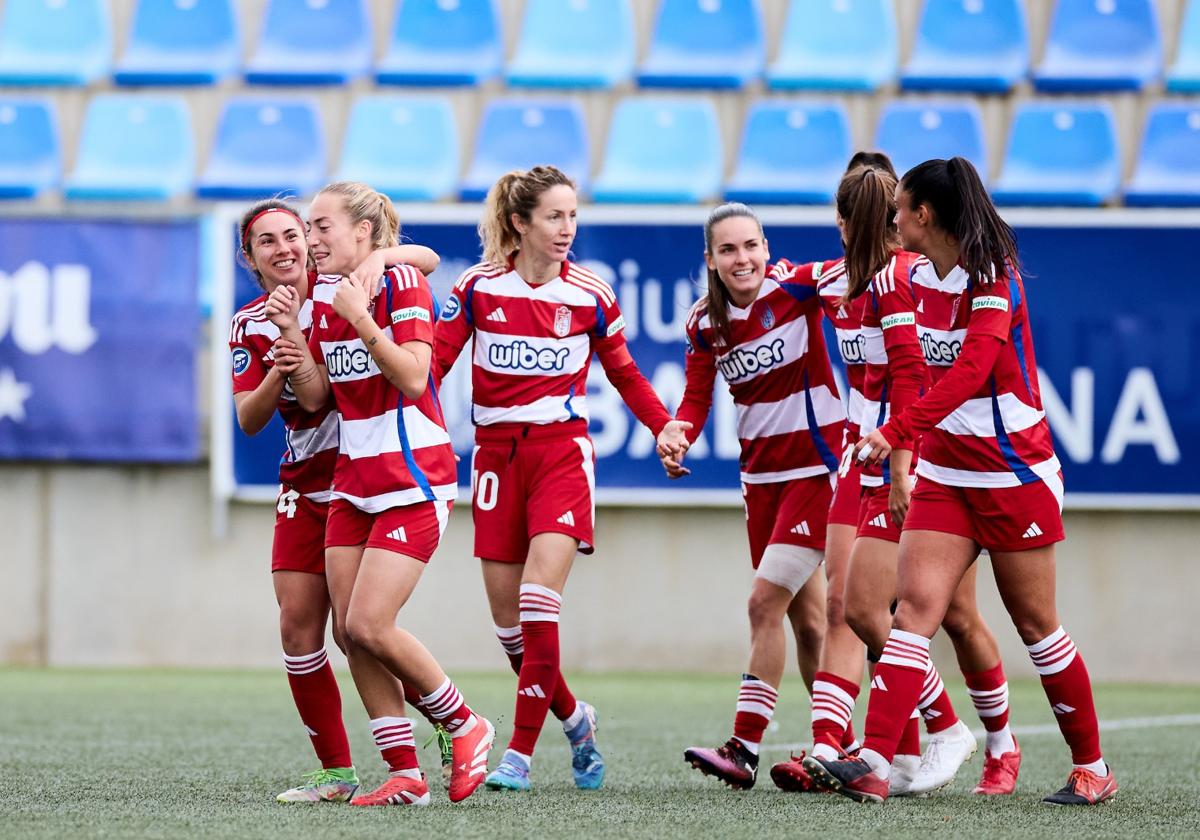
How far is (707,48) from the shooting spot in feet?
34.4

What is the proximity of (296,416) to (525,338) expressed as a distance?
0.68m

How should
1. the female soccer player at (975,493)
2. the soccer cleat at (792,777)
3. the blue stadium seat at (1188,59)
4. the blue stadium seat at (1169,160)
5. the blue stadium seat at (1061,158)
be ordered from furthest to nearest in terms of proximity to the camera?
the blue stadium seat at (1188,59)
the blue stadium seat at (1061,158)
the blue stadium seat at (1169,160)
the soccer cleat at (792,777)
the female soccer player at (975,493)

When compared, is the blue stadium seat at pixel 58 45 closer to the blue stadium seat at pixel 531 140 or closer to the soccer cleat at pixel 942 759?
the blue stadium seat at pixel 531 140

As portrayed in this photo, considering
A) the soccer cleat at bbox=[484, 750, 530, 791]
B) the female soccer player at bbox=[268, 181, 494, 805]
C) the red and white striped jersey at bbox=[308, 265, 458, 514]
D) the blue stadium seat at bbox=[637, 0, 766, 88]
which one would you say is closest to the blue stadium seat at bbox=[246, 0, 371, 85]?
the blue stadium seat at bbox=[637, 0, 766, 88]

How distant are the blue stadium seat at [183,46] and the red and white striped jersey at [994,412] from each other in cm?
740

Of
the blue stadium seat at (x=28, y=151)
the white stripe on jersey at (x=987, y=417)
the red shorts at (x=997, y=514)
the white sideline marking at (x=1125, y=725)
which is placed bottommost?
the white sideline marking at (x=1125, y=725)

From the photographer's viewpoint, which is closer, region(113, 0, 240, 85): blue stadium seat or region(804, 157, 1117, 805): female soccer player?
region(804, 157, 1117, 805): female soccer player

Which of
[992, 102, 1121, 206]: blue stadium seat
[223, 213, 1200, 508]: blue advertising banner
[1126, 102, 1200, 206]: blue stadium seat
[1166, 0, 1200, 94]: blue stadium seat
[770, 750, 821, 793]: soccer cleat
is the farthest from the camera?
[1166, 0, 1200, 94]: blue stadium seat

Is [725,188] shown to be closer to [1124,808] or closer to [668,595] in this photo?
[668,595]

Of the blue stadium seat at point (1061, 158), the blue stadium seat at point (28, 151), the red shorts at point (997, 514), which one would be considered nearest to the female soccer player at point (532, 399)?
the red shorts at point (997, 514)

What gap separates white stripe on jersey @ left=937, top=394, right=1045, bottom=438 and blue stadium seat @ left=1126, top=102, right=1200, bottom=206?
6.02m

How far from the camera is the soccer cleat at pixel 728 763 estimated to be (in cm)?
461

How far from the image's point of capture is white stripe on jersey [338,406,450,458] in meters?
4.20

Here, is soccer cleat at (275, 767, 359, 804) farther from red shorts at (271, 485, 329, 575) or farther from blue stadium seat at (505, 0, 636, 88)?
blue stadium seat at (505, 0, 636, 88)
